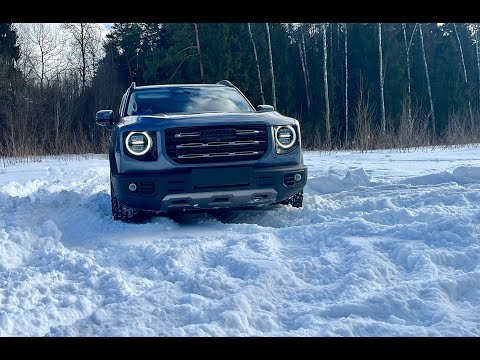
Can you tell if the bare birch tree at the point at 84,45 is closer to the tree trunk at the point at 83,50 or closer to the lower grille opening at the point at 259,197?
the tree trunk at the point at 83,50

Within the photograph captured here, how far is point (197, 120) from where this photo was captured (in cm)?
535

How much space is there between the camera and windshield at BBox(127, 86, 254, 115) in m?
6.43

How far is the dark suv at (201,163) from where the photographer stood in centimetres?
525

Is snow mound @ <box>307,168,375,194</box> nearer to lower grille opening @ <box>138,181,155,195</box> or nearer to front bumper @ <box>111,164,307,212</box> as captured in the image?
front bumper @ <box>111,164,307,212</box>

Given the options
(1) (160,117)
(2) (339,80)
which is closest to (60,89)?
(2) (339,80)

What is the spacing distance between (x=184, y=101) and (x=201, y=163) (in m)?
1.50

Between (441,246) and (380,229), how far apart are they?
661mm

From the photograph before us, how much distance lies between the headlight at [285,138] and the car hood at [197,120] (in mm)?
62

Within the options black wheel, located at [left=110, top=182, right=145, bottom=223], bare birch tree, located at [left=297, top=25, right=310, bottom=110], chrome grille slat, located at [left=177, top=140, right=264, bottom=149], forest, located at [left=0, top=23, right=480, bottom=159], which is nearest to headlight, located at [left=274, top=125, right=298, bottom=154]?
chrome grille slat, located at [left=177, top=140, right=264, bottom=149]

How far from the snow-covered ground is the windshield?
1.27 meters

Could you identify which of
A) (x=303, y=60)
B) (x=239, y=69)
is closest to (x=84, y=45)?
(x=239, y=69)

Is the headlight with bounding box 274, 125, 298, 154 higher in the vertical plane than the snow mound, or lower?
higher

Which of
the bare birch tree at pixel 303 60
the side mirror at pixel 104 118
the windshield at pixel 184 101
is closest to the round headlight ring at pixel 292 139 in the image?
the windshield at pixel 184 101

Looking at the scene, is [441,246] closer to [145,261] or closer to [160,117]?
[145,261]
